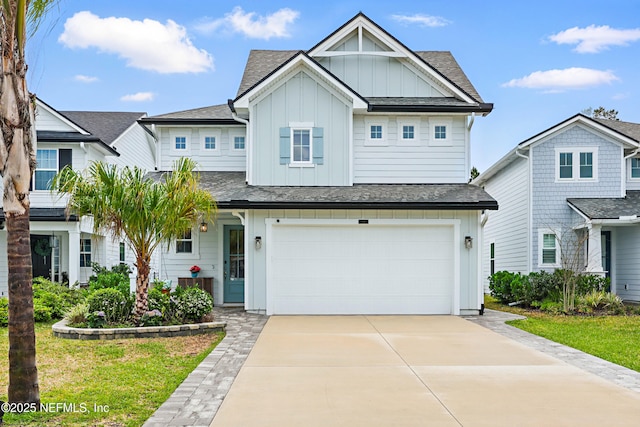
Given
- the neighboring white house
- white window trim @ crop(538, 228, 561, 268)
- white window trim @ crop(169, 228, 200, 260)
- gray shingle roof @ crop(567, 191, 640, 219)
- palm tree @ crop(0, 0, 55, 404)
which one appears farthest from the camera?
white window trim @ crop(538, 228, 561, 268)

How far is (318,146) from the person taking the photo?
55.4ft

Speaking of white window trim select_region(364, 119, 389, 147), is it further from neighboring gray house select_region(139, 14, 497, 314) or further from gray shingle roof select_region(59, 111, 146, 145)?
gray shingle roof select_region(59, 111, 146, 145)

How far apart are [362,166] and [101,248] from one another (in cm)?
963

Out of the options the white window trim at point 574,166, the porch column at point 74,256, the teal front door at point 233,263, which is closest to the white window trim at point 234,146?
the teal front door at point 233,263

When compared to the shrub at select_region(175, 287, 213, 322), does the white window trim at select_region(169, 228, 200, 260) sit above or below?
above

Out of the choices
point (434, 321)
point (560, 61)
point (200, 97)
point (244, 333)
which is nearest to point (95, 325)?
point (244, 333)

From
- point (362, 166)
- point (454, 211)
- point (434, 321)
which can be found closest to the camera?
point (434, 321)

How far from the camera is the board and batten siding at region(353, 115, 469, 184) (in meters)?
17.3

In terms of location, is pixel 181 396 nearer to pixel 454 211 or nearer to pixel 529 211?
pixel 454 211

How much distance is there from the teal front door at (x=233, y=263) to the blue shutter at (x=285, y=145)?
2.70 meters

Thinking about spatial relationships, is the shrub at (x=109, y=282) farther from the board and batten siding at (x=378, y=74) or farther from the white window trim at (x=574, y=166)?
the white window trim at (x=574, y=166)

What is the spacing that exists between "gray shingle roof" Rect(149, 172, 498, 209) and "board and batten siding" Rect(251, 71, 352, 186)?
377mm

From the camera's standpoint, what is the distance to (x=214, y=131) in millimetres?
19172

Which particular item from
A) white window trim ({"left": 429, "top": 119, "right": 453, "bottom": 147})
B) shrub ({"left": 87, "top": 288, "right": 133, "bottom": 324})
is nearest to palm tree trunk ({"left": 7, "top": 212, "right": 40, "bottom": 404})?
shrub ({"left": 87, "top": 288, "right": 133, "bottom": 324})
